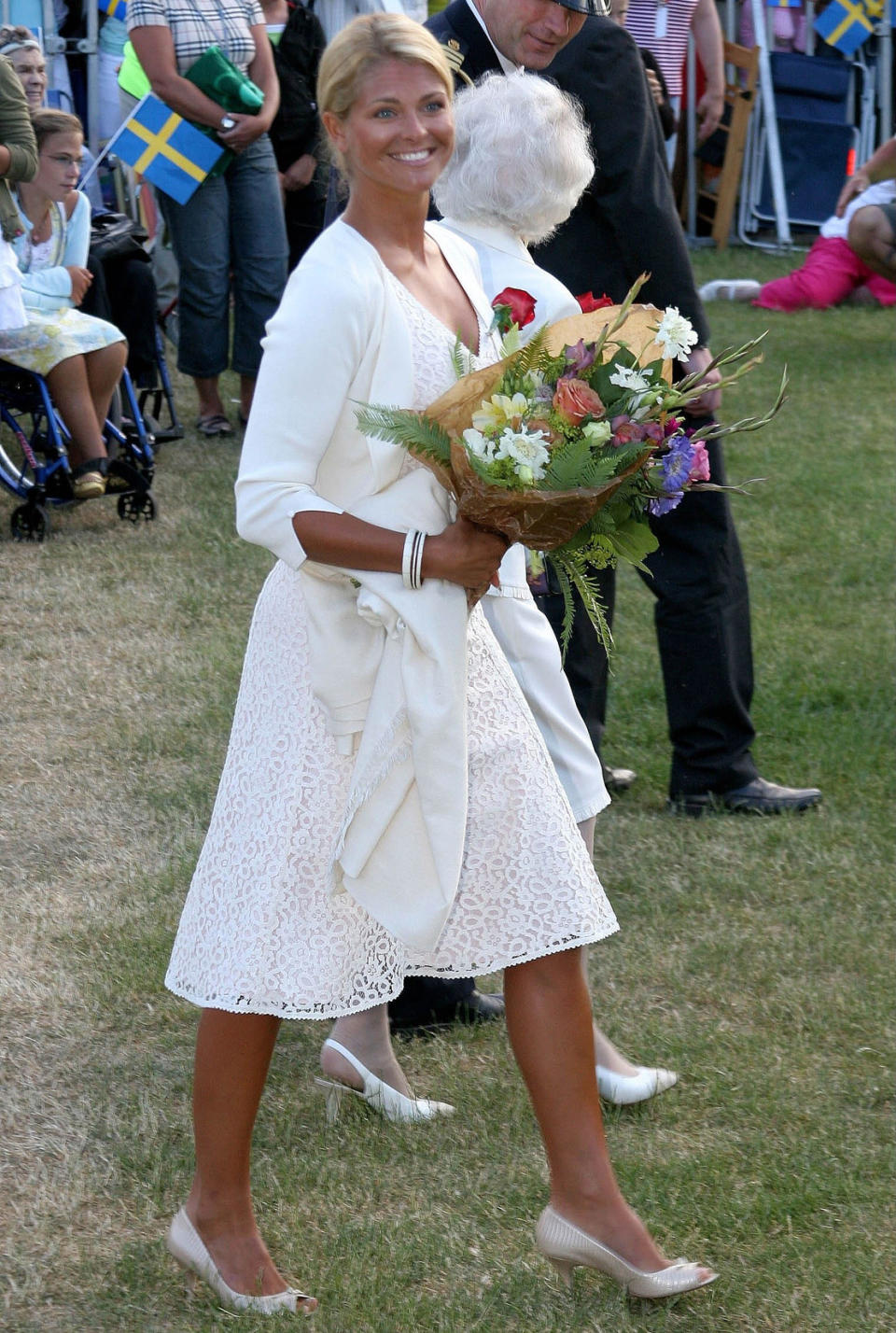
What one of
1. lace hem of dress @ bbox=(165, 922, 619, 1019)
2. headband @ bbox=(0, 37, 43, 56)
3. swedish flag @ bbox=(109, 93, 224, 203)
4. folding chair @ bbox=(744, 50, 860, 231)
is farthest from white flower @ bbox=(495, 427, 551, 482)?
folding chair @ bbox=(744, 50, 860, 231)

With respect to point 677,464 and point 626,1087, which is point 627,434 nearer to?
point 677,464

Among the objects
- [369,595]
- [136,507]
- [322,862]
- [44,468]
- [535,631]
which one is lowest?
[136,507]

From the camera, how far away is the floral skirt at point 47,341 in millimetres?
7199

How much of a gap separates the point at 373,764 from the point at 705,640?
87.2 inches

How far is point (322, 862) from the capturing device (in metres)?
2.59

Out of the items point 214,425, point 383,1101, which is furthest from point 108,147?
point 383,1101

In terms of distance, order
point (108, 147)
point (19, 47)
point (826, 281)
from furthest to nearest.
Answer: point (826, 281) → point (108, 147) → point (19, 47)

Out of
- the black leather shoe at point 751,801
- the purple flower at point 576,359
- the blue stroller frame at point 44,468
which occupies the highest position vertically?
the purple flower at point 576,359

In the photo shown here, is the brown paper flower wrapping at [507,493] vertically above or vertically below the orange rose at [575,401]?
below

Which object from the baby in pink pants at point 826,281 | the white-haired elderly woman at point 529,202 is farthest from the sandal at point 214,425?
the white-haired elderly woman at point 529,202

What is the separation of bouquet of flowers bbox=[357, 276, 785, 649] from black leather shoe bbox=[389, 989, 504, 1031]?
137 cm

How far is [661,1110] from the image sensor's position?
130 inches

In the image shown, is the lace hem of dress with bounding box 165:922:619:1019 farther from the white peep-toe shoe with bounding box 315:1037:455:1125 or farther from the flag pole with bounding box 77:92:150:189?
the flag pole with bounding box 77:92:150:189

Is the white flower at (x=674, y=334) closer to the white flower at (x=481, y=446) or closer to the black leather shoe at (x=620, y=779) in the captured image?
the white flower at (x=481, y=446)
